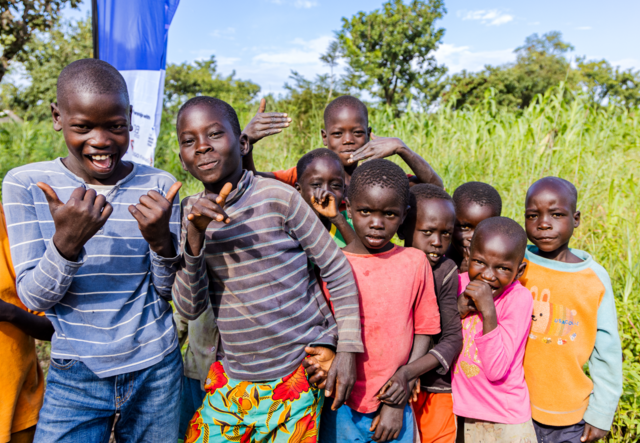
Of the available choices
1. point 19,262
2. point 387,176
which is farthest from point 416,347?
point 19,262

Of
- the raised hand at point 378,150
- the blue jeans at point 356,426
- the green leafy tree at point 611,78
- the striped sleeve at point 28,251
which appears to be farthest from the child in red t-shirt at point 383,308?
the green leafy tree at point 611,78

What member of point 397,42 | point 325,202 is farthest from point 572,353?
point 397,42

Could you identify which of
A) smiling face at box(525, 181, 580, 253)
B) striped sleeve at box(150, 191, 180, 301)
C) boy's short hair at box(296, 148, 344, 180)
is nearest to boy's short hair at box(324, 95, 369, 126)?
boy's short hair at box(296, 148, 344, 180)

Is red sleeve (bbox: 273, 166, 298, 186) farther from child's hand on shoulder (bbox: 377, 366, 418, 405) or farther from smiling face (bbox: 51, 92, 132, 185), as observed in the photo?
child's hand on shoulder (bbox: 377, 366, 418, 405)

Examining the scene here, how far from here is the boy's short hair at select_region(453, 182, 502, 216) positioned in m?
2.14

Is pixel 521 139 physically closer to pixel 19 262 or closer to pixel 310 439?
pixel 310 439

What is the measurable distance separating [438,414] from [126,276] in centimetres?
149

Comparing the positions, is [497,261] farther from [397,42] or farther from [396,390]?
[397,42]

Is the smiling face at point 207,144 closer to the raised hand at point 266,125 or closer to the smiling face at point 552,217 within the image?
the raised hand at point 266,125

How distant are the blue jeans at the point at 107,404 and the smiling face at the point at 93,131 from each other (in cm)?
70

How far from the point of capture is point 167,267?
57.2 inches

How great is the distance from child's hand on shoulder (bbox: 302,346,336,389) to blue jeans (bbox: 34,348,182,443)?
54 centimetres

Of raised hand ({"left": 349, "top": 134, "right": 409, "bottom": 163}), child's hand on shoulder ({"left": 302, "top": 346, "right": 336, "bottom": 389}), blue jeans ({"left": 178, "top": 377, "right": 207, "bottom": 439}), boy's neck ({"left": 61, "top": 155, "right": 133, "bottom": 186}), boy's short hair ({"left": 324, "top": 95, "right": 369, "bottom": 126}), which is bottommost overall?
blue jeans ({"left": 178, "top": 377, "right": 207, "bottom": 439})

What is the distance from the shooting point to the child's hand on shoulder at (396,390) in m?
1.59
